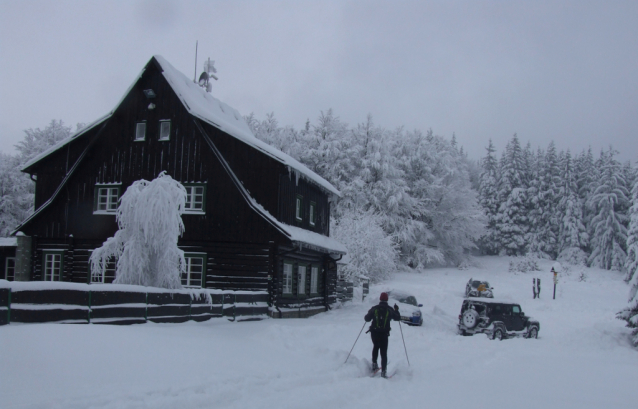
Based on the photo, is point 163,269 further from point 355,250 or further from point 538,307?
point 538,307

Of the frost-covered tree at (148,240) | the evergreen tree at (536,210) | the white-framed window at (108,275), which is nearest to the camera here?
the frost-covered tree at (148,240)

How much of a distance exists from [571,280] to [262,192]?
36646mm

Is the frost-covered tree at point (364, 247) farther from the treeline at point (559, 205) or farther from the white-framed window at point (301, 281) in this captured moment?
the treeline at point (559, 205)

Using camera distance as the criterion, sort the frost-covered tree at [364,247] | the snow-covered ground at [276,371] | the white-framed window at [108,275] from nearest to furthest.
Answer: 1. the snow-covered ground at [276,371]
2. the white-framed window at [108,275]
3. the frost-covered tree at [364,247]

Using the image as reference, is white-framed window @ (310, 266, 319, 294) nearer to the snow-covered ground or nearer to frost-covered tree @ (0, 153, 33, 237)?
the snow-covered ground

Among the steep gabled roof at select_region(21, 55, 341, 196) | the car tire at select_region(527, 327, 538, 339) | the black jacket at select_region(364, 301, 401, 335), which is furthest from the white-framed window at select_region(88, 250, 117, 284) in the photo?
Result: the car tire at select_region(527, 327, 538, 339)

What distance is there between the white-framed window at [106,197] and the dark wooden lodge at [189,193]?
0.14 feet

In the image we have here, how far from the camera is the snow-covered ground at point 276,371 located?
26.1 ft

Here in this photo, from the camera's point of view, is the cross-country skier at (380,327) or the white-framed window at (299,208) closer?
the cross-country skier at (380,327)

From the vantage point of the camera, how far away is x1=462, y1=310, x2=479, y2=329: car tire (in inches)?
876

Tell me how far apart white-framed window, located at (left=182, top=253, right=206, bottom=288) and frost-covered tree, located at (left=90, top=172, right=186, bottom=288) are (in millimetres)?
5756

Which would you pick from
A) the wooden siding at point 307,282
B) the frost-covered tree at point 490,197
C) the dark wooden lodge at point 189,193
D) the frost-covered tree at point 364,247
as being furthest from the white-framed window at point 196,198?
the frost-covered tree at point 490,197

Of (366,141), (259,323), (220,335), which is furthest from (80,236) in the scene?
(366,141)

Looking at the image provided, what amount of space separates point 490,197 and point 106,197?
181 feet
